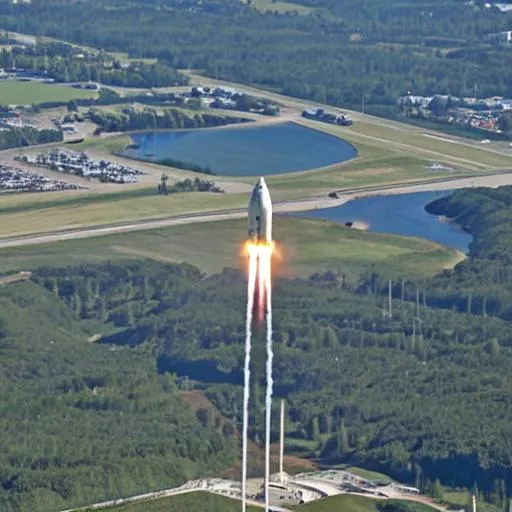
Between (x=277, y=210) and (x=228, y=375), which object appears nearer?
(x=228, y=375)

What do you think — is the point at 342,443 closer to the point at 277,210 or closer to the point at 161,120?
the point at 277,210

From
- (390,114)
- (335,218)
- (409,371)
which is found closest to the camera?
(409,371)

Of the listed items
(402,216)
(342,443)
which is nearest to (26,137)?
(402,216)

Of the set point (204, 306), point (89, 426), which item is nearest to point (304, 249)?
point (204, 306)

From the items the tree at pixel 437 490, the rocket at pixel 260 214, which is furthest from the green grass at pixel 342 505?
the rocket at pixel 260 214

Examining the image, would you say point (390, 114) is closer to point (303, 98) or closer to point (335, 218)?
point (303, 98)
